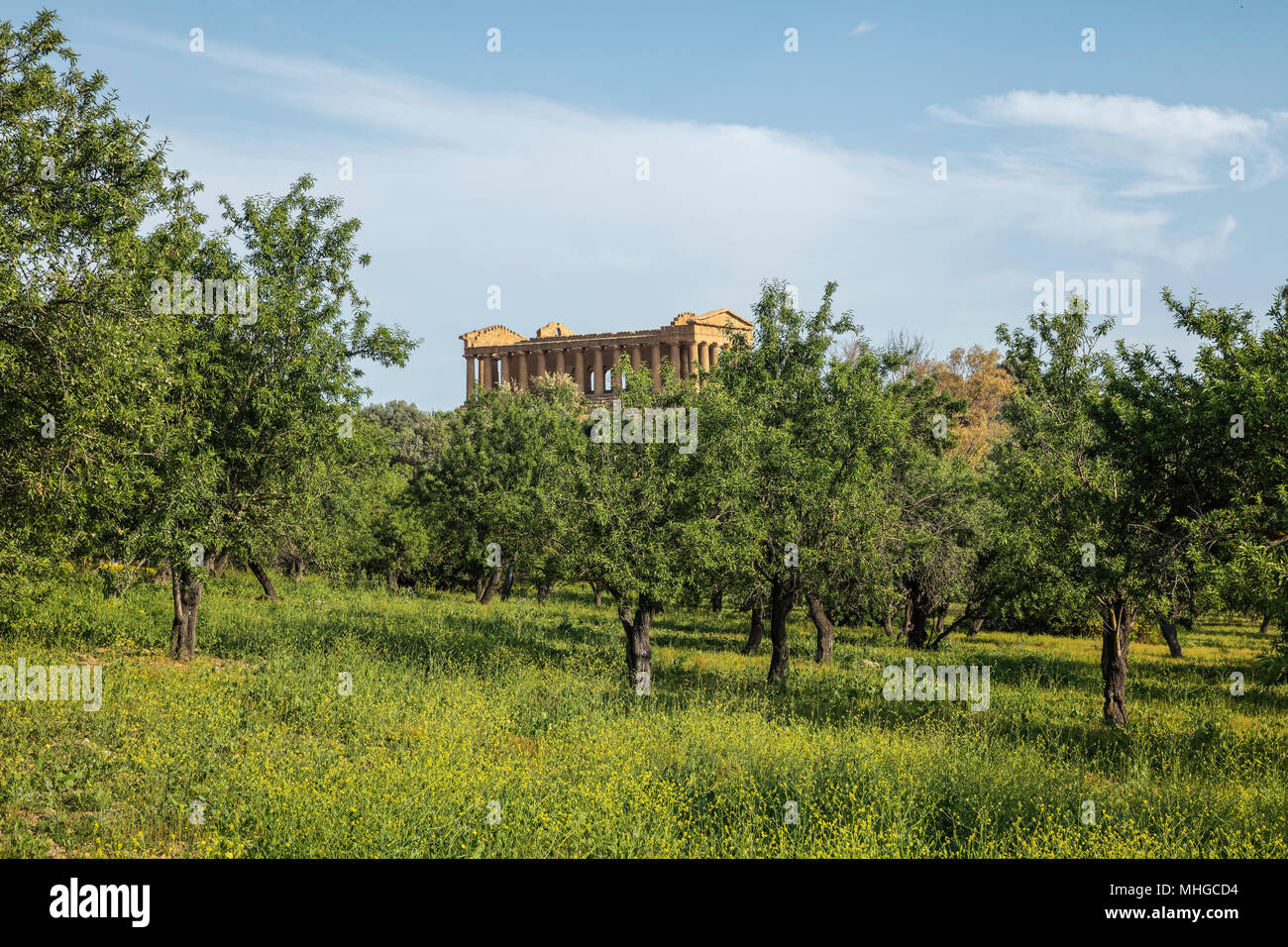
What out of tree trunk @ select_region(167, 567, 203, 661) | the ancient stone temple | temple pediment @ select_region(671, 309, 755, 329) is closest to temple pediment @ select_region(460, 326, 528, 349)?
the ancient stone temple

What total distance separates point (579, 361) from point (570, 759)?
343 feet

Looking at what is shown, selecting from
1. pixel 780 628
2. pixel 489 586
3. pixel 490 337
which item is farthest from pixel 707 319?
pixel 780 628

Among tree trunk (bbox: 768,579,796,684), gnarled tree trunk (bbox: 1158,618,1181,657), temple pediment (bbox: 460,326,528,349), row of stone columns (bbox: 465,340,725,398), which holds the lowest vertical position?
gnarled tree trunk (bbox: 1158,618,1181,657)

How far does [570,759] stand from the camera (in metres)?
12.4

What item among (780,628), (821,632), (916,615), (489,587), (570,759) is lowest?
(916,615)

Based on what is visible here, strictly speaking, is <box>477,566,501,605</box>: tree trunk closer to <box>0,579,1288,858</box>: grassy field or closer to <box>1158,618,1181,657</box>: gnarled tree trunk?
<box>0,579,1288,858</box>: grassy field

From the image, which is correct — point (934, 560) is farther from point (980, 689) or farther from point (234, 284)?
point (234, 284)

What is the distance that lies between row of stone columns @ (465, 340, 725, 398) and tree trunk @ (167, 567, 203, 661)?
3396 inches

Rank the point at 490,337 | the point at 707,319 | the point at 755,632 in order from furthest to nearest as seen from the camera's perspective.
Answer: the point at 490,337 < the point at 707,319 < the point at 755,632

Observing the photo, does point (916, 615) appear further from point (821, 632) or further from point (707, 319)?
point (707, 319)

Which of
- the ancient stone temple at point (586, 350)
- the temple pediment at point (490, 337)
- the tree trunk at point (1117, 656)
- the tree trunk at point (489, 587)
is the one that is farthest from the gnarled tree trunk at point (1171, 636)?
the temple pediment at point (490, 337)

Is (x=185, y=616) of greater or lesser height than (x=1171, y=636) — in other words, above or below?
above

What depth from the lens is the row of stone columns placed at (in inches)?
4245

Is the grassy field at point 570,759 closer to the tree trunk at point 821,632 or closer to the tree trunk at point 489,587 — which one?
the tree trunk at point 821,632
